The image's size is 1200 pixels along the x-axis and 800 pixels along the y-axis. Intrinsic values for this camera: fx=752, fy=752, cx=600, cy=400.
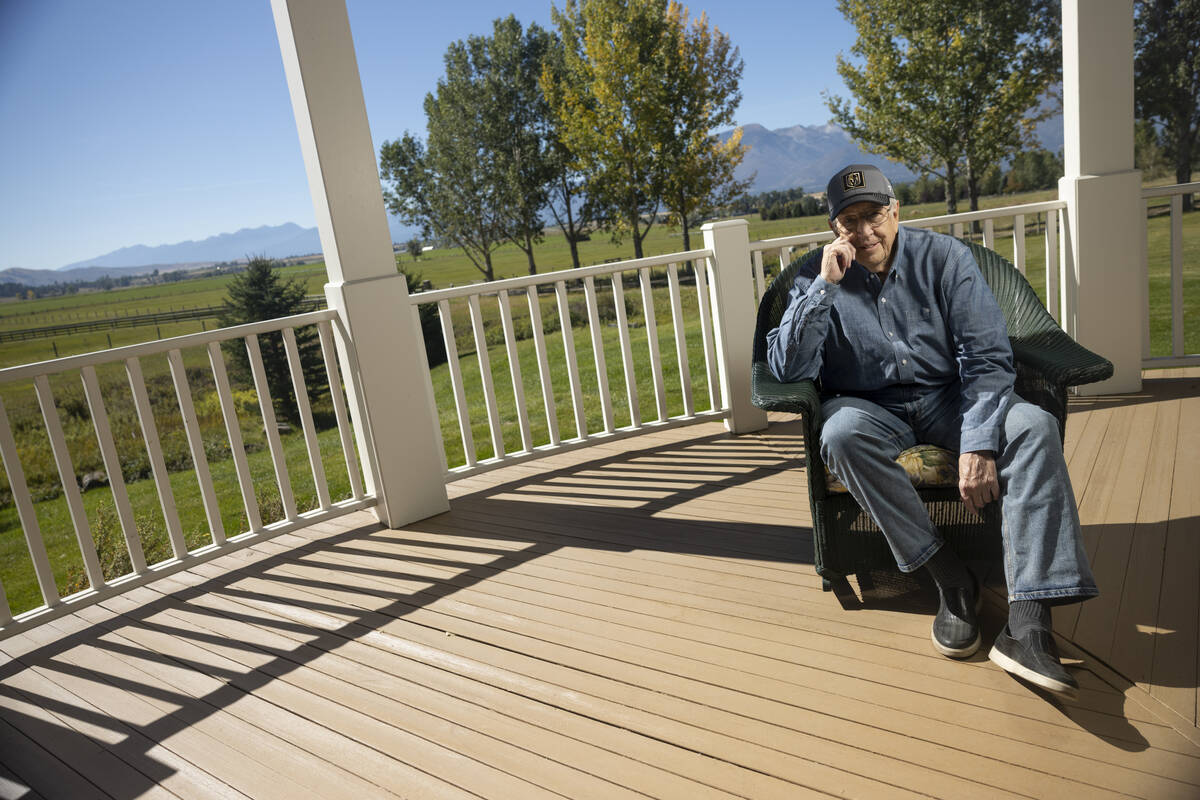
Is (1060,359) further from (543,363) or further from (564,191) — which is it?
(564,191)

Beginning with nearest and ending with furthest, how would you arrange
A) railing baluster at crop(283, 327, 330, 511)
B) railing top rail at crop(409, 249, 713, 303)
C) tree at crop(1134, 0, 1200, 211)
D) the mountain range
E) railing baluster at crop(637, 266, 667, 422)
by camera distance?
railing baluster at crop(283, 327, 330, 511) < railing top rail at crop(409, 249, 713, 303) < railing baluster at crop(637, 266, 667, 422) < tree at crop(1134, 0, 1200, 211) < the mountain range

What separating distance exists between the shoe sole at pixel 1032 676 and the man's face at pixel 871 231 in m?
0.99

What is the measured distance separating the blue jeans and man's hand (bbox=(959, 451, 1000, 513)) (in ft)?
0.06

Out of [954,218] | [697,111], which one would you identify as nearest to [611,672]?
[954,218]

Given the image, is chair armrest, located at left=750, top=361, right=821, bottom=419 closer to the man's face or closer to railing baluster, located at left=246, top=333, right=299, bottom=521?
the man's face

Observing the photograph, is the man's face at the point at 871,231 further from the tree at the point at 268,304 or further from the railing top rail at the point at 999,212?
the tree at the point at 268,304

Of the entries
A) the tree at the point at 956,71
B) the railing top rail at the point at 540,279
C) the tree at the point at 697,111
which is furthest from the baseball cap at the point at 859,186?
the tree at the point at 697,111

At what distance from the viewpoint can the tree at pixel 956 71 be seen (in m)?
19.0

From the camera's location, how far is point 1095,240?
360 centimetres

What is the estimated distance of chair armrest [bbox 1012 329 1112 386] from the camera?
179cm

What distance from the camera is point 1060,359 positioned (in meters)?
1.87

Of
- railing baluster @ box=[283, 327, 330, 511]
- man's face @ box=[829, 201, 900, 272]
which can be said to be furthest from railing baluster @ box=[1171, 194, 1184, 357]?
railing baluster @ box=[283, 327, 330, 511]

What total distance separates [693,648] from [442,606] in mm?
888

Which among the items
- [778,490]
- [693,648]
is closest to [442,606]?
[693,648]
